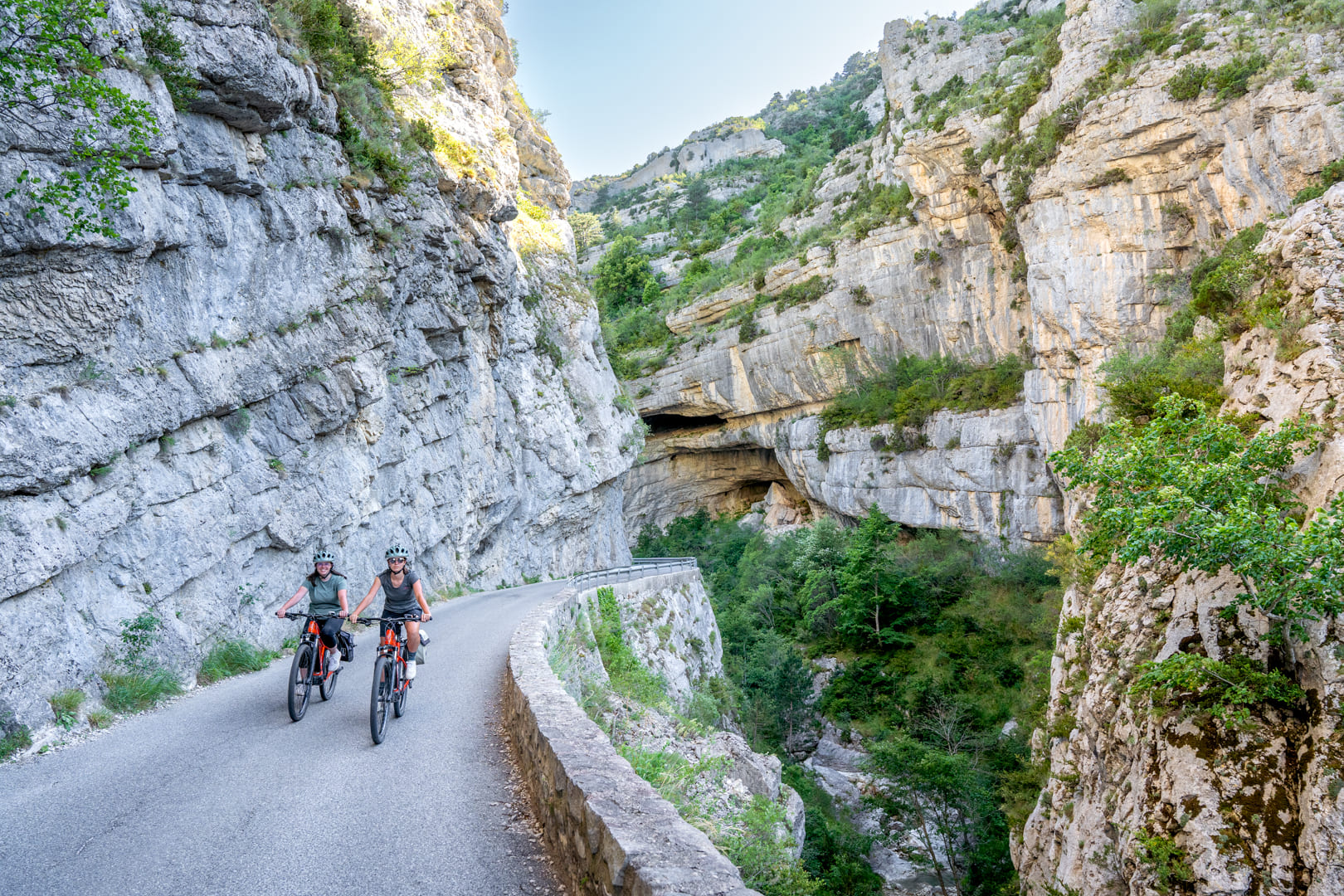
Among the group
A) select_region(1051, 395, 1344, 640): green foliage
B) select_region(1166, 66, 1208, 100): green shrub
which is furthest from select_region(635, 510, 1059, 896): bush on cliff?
select_region(1166, 66, 1208, 100): green shrub

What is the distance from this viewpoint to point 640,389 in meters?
46.3

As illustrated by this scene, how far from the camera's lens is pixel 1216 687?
7.31 metres

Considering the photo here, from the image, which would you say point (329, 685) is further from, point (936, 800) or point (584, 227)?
point (584, 227)

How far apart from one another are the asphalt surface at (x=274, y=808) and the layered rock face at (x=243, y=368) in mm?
1408

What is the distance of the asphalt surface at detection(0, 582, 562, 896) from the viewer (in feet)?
12.5

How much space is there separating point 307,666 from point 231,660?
3.75 metres

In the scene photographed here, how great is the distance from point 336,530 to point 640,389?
3264 centimetres

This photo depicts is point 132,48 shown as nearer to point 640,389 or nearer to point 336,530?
point 336,530

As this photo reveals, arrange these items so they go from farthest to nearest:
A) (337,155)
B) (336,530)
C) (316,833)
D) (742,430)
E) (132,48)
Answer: (742,430) → (337,155) → (336,530) → (132,48) → (316,833)

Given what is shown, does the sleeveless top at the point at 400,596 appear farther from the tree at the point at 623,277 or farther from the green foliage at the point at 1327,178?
the tree at the point at 623,277

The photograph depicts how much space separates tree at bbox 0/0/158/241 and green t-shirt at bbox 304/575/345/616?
Result: 5.22 meters

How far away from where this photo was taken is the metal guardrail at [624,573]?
18.1 metres

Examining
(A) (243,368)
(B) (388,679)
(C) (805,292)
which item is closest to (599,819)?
(B) (388,679)

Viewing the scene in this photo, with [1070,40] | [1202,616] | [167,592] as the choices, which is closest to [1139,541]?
[1202,616]
